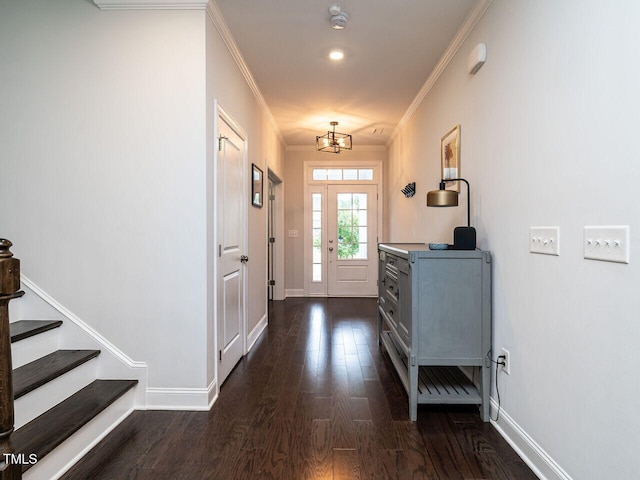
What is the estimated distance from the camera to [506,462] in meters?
1.81

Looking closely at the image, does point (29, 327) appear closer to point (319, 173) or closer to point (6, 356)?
point (6, 356)

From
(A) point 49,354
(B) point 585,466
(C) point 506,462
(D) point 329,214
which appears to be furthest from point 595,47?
(D) point 329,214

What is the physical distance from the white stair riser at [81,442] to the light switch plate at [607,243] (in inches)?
93.0

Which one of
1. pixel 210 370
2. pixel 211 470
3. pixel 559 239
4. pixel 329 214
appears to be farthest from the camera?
pixel 329 214

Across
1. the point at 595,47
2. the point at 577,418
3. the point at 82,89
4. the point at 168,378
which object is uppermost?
the point at 82,89

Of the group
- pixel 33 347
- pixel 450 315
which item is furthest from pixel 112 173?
pixel 450 315

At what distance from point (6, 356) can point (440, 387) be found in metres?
2.23

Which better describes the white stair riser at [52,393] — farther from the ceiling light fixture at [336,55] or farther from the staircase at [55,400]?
the ceiling light fixture at [336,55]

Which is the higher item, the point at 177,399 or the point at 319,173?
the point at 319,173

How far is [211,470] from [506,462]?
1.42m

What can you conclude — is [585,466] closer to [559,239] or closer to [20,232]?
[559,239]

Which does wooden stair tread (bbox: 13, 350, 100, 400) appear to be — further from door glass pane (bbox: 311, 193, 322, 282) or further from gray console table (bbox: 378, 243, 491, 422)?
door glass pane (bbox: 311, 193, 322, 282)

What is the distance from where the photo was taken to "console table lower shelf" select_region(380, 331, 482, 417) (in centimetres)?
223

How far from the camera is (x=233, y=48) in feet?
9.62
